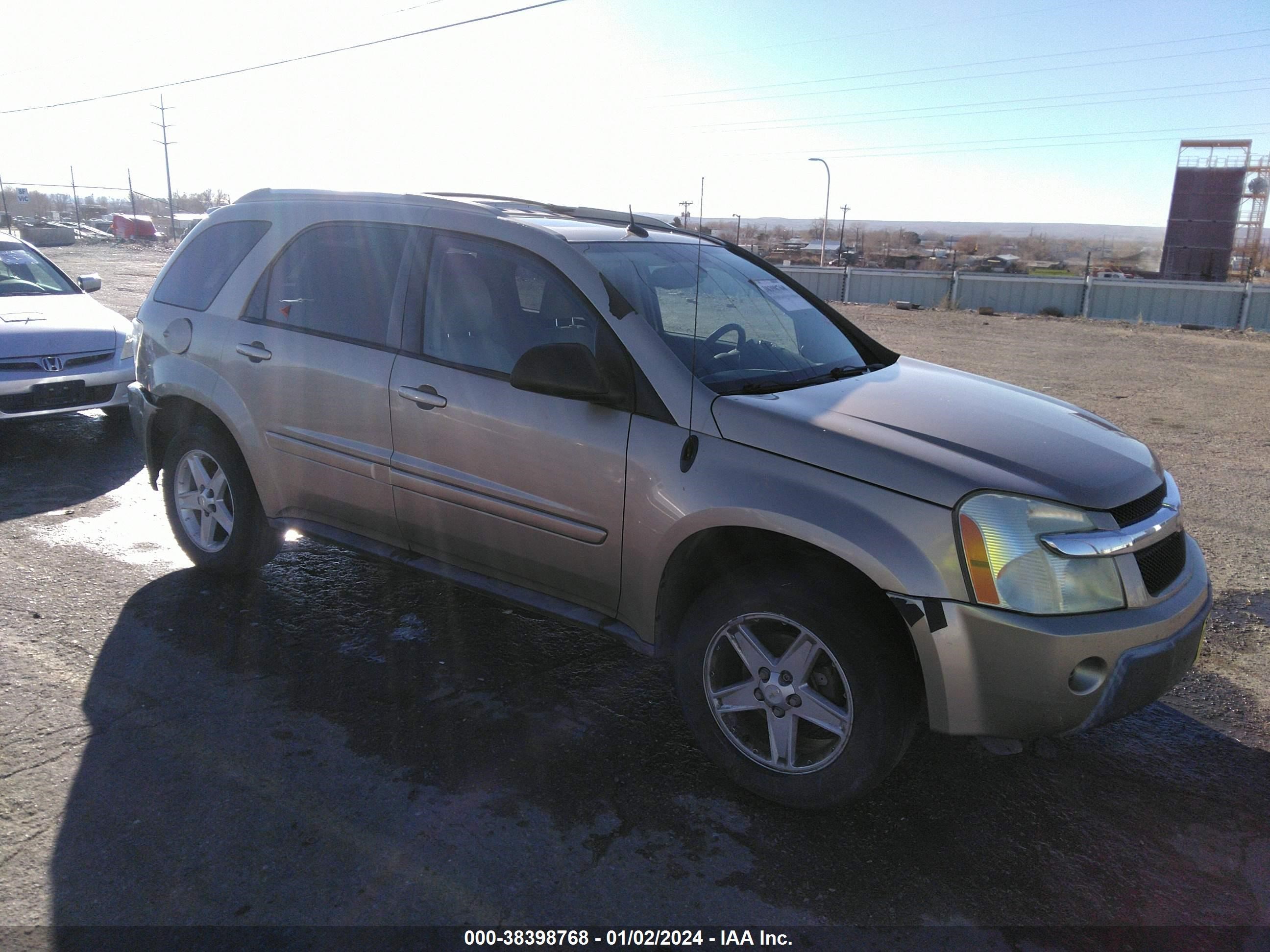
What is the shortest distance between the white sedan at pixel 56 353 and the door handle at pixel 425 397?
4.00 meters

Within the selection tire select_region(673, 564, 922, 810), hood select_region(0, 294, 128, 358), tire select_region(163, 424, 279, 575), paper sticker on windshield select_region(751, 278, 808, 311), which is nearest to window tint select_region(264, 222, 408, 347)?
tire select_region(163, 424, 279, 575)

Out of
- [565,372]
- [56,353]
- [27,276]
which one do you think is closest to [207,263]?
[565,372]

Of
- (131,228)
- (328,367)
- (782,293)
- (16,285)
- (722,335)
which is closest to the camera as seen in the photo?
(722,335)

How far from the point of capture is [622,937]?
250cm

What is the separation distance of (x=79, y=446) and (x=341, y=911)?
6.51 meters

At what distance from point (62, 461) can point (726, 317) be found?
587 cm

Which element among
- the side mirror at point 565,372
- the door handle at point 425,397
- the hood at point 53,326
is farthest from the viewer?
the hood at point 53,326

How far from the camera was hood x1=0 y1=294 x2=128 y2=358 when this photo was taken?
23.7 feet

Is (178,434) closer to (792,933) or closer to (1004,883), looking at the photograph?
(792,933)

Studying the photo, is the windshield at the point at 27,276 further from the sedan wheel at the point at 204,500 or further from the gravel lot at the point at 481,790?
the sedan wheel at the point at 204,500

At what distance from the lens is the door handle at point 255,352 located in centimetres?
428

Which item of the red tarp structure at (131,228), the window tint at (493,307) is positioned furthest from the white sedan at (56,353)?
the red tarp structure at (131,228)

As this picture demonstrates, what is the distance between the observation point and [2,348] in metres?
7.08

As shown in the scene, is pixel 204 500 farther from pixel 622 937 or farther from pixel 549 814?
pixel 622 937
